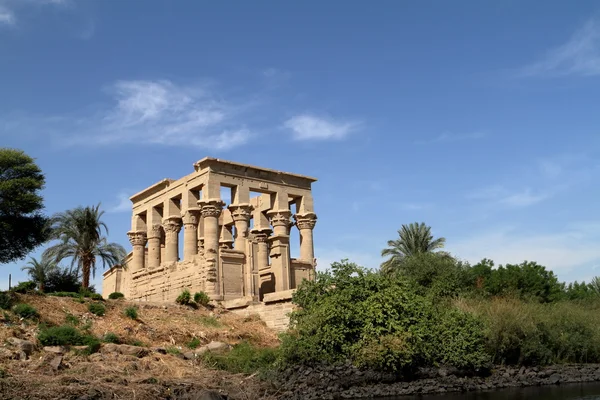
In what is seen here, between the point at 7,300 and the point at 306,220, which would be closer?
the point at 7,300

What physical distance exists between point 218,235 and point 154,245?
4.47 metres

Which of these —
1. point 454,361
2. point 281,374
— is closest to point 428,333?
point 454,361

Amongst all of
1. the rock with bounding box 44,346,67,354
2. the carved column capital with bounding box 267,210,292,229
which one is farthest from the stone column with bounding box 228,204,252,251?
the rock with bounding box 44,346,67,354

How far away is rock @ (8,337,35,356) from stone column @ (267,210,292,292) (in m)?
14.8

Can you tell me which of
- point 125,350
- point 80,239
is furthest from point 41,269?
point 125,350

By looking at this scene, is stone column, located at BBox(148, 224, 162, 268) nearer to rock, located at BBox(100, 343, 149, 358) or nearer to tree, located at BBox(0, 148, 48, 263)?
tree, located at BBox(0, 148, 48, 263)

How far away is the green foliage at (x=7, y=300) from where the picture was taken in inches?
885

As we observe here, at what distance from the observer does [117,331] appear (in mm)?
23234

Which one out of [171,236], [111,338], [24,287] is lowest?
[111,338]

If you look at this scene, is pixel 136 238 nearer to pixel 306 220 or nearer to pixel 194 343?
pixel 306 220

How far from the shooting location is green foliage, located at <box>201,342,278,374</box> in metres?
20.6

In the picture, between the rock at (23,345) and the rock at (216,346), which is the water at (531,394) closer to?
the rock at (216,346)

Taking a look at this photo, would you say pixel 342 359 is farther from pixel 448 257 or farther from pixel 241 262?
pixel 448 257

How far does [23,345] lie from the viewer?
19.2 m
